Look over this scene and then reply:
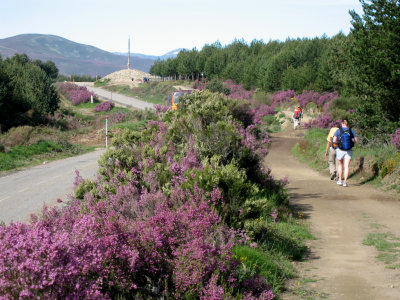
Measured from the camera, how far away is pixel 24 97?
125 feet

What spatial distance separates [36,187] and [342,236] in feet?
29.2

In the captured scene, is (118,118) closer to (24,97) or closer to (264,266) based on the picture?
(24,97)

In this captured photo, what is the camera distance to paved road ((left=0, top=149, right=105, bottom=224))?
10.5 meters

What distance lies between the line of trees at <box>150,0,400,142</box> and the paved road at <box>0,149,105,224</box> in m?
12.6

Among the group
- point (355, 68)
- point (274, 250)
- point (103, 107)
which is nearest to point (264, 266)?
point (274, 250)

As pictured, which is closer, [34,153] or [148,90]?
[34,153]

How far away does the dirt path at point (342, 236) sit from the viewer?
5957 mm

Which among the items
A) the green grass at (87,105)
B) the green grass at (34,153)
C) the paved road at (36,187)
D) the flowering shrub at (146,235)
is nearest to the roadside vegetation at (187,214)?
the flowering shrub at (146,235)

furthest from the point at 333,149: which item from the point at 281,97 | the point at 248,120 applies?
the point at 281,97

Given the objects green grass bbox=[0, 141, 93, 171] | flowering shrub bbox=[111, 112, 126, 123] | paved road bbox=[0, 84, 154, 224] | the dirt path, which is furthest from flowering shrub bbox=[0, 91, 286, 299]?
flowering shrub bbox=[111, 112, 126, 123]

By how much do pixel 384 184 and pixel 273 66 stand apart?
174 ft

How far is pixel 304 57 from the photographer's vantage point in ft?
217

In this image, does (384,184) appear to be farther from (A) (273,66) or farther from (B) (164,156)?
(A) (273,66)

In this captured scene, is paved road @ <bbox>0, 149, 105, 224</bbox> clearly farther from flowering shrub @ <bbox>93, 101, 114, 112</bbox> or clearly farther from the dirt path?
flowering shrub @ <bbox>93, 101, 114, 112</bbox>
